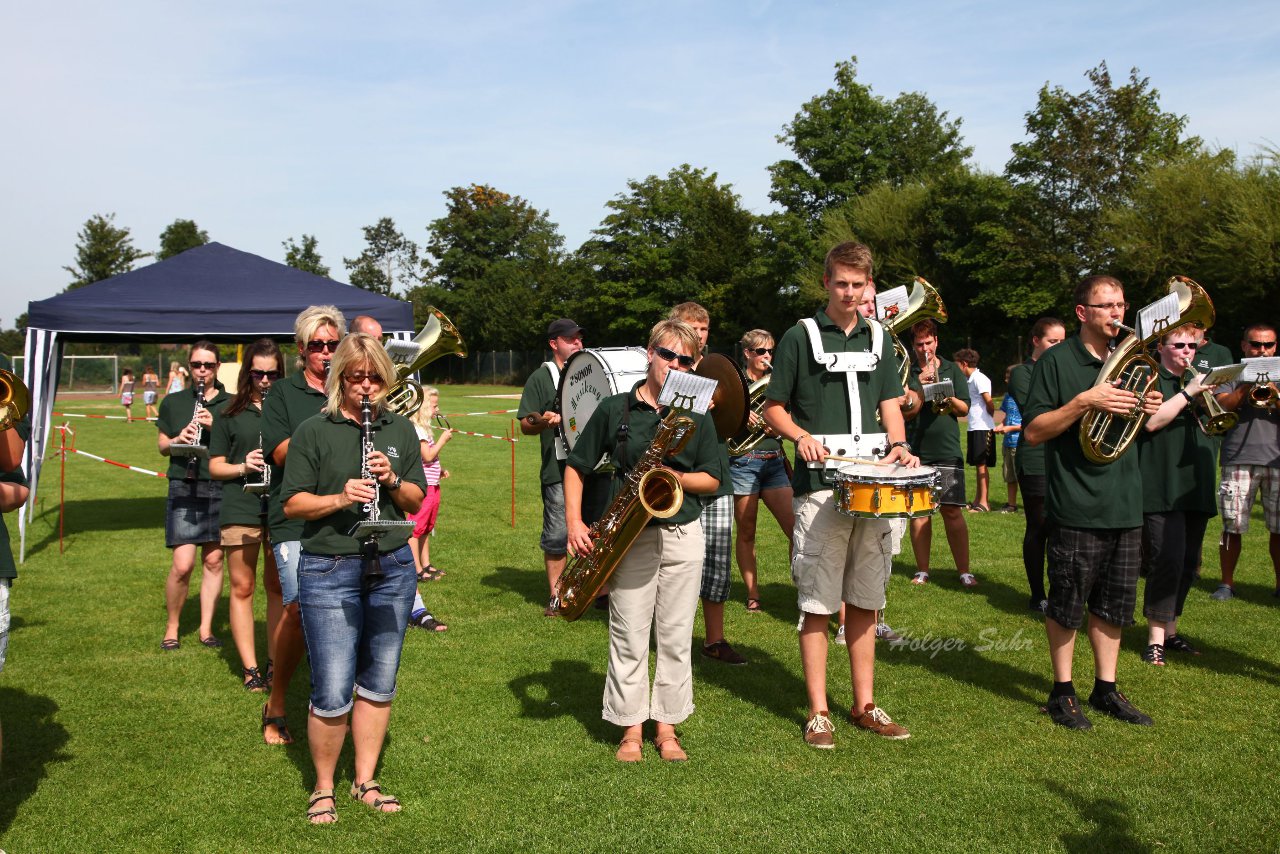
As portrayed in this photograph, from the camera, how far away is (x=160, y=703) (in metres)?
6.04

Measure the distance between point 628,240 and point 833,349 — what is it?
60116 millimetres

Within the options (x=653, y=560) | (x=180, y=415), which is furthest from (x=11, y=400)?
(x=180, y=415)

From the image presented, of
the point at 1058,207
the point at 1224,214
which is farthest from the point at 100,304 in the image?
the point at 1058,207

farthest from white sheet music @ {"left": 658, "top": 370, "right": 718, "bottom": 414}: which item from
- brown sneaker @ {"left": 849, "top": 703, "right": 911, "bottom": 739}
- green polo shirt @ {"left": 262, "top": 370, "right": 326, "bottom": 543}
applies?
brown sneaker @ {"left": 849, "top": 703, "right": 911, "bottom": 739}

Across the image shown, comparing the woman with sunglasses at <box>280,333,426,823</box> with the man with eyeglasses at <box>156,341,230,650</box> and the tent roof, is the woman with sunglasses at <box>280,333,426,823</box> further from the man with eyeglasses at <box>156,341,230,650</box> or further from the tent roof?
the tent roof

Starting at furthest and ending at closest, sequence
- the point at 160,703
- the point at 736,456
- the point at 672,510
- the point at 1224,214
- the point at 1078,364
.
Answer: the point at 1224,214 → the point at 736,456 → the point at 160,703 → the point at 1078,364 → the point at 672,510

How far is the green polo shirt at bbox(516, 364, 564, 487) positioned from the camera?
7992mm

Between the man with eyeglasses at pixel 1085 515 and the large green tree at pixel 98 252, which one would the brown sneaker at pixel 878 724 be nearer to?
the man with eyeglasses at pixel 1085 515

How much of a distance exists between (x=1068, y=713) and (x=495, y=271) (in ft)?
231

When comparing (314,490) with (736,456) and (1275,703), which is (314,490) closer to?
(736,456)

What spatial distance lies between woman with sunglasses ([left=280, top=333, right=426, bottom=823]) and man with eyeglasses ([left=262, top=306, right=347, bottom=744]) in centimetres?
83

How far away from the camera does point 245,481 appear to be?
598 cm

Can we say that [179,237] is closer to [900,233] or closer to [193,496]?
[900,233]

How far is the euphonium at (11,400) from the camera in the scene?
3426 mm
